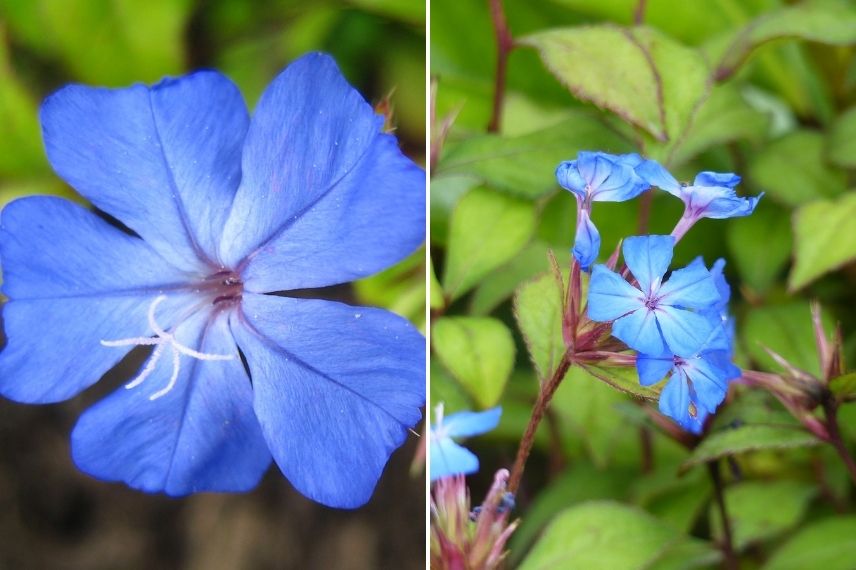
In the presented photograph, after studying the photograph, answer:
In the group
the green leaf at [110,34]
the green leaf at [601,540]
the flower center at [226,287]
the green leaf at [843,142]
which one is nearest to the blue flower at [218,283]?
the flower center at [226,287]

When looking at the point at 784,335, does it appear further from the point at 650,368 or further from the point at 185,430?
the point at 185,430

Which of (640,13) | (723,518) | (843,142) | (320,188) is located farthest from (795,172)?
(320,188)

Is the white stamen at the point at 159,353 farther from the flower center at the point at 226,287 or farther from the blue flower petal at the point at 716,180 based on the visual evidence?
the blue flower petal at the point at 716,180

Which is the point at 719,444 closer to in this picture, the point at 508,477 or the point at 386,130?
the point at 508,477

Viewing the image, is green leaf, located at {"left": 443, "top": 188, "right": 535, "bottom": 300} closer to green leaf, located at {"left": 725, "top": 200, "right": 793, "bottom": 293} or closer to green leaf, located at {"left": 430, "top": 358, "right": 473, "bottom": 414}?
green leaf, located at {"left": 430, "top": 358, "right": 473, "bottom": 414}

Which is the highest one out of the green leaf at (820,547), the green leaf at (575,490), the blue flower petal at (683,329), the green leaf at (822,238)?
the green leaf at (822,238)

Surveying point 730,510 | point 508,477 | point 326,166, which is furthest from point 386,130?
point 730,510

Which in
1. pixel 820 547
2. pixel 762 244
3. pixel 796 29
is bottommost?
pixel 820 547
